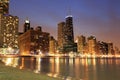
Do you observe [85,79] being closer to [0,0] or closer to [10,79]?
[10,79]

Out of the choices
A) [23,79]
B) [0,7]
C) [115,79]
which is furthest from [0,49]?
[23,79]

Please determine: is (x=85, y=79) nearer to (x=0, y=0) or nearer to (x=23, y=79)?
(x=23, y=79)

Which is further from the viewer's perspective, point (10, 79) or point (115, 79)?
point (115, 79)

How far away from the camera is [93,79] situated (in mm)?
43094

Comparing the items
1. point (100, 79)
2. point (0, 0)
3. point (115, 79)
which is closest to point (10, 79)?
point (100, 79)

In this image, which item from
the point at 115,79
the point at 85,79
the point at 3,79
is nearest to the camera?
the point at 3,79

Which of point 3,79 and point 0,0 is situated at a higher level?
point 0,0

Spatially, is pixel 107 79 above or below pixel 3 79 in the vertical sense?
below

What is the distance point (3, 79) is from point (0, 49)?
7268 inches

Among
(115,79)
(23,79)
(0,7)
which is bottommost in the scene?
(115,79)

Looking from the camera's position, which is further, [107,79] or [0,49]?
[0,49]

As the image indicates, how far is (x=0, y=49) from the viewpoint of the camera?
198875 mm

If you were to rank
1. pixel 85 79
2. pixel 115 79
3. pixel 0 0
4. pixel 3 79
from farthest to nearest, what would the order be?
1. pixel 0 0
2. pixel 115 79
3. pixel 85 79
4. pixel 3 79

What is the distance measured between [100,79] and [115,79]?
4.49m
